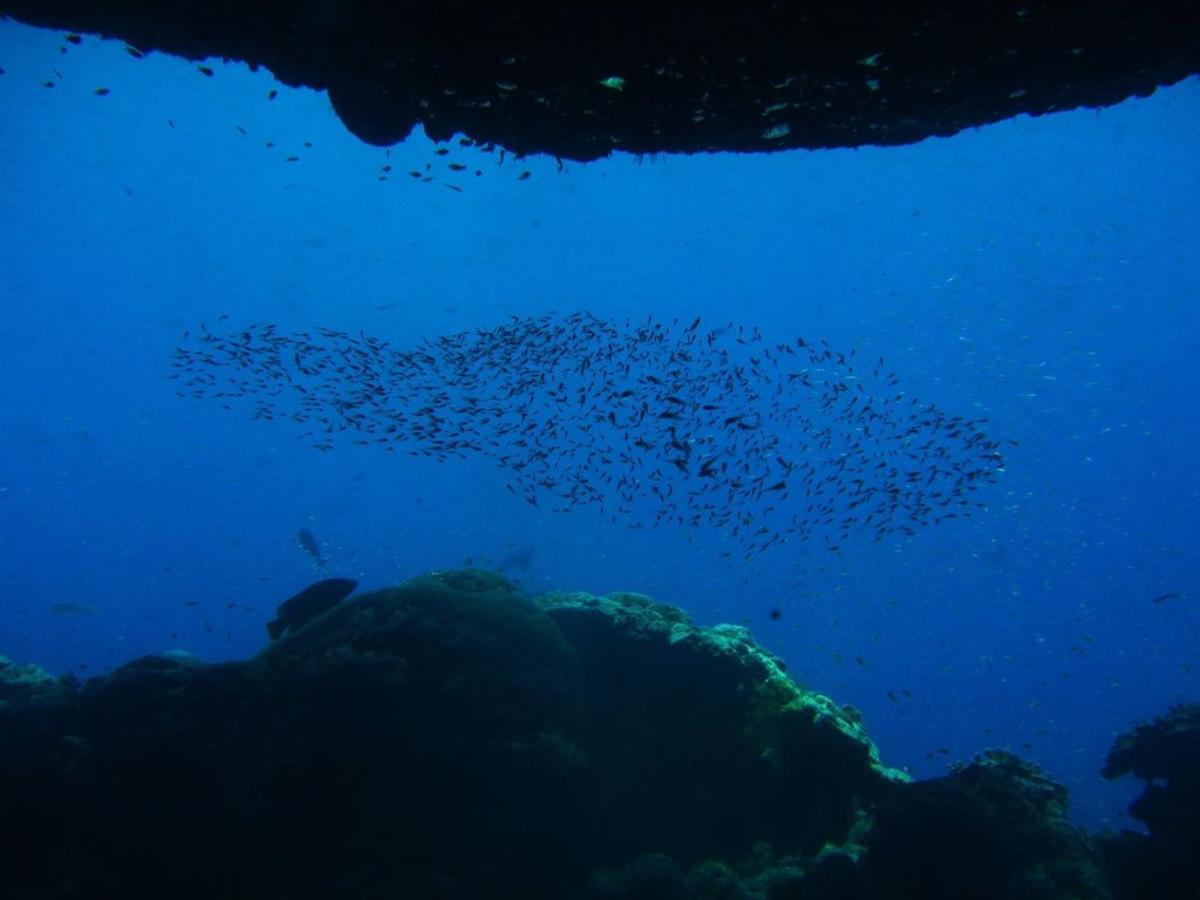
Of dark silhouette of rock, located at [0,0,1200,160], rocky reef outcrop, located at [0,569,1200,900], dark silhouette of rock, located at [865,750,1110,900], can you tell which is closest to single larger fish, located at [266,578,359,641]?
rocky reef outcrop, located at [0,569,1200,900]

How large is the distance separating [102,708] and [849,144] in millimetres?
13373

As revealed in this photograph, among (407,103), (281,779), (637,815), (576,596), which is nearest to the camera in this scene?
(407,103)

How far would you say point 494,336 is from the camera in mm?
15812

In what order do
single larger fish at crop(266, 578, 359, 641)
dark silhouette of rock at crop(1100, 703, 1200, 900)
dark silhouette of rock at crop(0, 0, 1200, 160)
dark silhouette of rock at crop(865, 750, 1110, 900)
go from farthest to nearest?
single larger fish at crop(266, 578, 359, 641), dark silhouette of rock at crop(1100, 703, 1200, 900), dark silhouette of rock at crop(865, 750, 1110, 900), dark silhouette of rock at crop(0, 0, 1200, 160)

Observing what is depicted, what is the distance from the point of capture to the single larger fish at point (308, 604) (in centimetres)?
1398

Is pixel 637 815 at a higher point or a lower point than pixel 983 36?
lower

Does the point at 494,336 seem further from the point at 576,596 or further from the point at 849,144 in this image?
the point at 849,144

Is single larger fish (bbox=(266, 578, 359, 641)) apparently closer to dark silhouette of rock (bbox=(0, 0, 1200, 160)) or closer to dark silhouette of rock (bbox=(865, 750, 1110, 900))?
dark silhouette of rock (bbox=(0, 0, 1200, 160))

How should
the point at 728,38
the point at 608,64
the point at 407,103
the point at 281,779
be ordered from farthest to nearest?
1. the point at 281,779
2. the point at 407,103
3. the point at 608,64
4. the point at 728,38

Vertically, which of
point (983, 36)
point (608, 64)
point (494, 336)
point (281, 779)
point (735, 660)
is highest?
point (494, 336)

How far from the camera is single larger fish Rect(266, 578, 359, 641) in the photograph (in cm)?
1398

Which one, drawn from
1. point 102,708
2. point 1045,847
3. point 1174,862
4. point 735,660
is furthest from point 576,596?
point 1174,862

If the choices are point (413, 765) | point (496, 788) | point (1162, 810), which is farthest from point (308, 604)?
point (1162, 810)

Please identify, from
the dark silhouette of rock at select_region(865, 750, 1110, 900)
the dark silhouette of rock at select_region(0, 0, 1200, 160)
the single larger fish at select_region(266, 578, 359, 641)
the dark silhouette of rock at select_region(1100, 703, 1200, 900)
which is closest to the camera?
the dark silhouette of rock at select_region(0, 0, 1200, 160)
